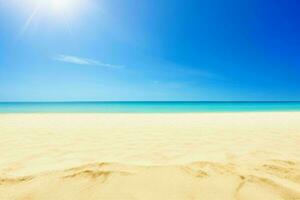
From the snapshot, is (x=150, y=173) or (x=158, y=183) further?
(x=150, y=173)

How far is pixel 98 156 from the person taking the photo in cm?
298

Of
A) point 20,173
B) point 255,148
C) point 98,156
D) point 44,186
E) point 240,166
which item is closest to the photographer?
point 44,186

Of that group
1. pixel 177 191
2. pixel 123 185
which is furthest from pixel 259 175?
pixel 123 185

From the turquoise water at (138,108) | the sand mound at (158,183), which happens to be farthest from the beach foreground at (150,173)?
the turquoise water at (138,108)

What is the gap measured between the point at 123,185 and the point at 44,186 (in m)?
0.76

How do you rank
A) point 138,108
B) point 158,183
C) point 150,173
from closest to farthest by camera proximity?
point 158,183 → point 150,173 → point 138,108

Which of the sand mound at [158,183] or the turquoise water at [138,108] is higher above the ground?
the turquoise water at [138,108]

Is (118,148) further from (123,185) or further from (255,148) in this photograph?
(255,148)

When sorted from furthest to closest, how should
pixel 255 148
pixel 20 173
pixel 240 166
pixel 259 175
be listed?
pixel 255 148, pixel 240 166, pixel 20 173, pixel 259 175

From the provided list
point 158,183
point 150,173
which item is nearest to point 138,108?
point 150,173

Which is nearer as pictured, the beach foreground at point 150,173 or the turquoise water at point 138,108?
the beach foreground at point 150,173

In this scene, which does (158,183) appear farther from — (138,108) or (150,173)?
(138,108)

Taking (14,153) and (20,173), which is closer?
(20,173)

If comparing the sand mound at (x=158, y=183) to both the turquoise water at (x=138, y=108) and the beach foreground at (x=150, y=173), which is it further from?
the turquoise water at (x=138, y=108)
